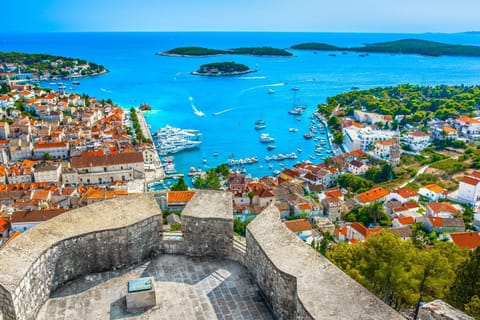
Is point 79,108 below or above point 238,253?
below

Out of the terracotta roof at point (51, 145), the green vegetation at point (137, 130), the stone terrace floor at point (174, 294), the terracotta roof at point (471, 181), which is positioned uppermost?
the stone terrace floor at point (174, 294)

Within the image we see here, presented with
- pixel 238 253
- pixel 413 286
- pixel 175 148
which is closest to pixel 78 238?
pixel 238 253

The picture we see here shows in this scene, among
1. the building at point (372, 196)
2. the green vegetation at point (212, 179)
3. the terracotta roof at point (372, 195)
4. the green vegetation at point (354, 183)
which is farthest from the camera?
the green vegetation at point (354, 183)

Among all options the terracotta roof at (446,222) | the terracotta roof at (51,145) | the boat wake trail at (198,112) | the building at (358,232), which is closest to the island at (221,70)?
the boat wake trail at (198,112)

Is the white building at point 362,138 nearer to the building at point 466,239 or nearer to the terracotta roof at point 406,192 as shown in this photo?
the terracotta roof at point 406,192

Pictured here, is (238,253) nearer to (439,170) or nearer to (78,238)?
(78,238)

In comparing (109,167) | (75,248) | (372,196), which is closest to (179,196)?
(109,167)

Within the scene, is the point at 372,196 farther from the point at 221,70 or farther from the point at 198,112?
the point at 221,70
